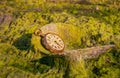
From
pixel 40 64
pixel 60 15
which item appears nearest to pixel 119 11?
pixel 60 15

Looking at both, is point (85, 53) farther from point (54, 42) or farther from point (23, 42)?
point (23, 42)

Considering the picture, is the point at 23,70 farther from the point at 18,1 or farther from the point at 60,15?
the point at 18,1

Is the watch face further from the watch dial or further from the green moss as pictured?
the green moss

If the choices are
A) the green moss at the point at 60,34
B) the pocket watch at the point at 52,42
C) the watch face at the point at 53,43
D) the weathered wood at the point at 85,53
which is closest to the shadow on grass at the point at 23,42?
the green moss at the point at 60,34

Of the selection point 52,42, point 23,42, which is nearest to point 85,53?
point 52,42

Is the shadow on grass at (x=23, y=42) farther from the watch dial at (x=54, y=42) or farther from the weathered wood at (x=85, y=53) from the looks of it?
the weathered wood at (x=85, y=53)

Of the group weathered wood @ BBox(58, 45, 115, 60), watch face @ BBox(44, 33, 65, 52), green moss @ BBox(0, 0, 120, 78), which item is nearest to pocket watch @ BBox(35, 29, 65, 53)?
watch face @ BBox(44, 33, 65, 52)

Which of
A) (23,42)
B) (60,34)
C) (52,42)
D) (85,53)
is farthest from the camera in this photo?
(23,42)
